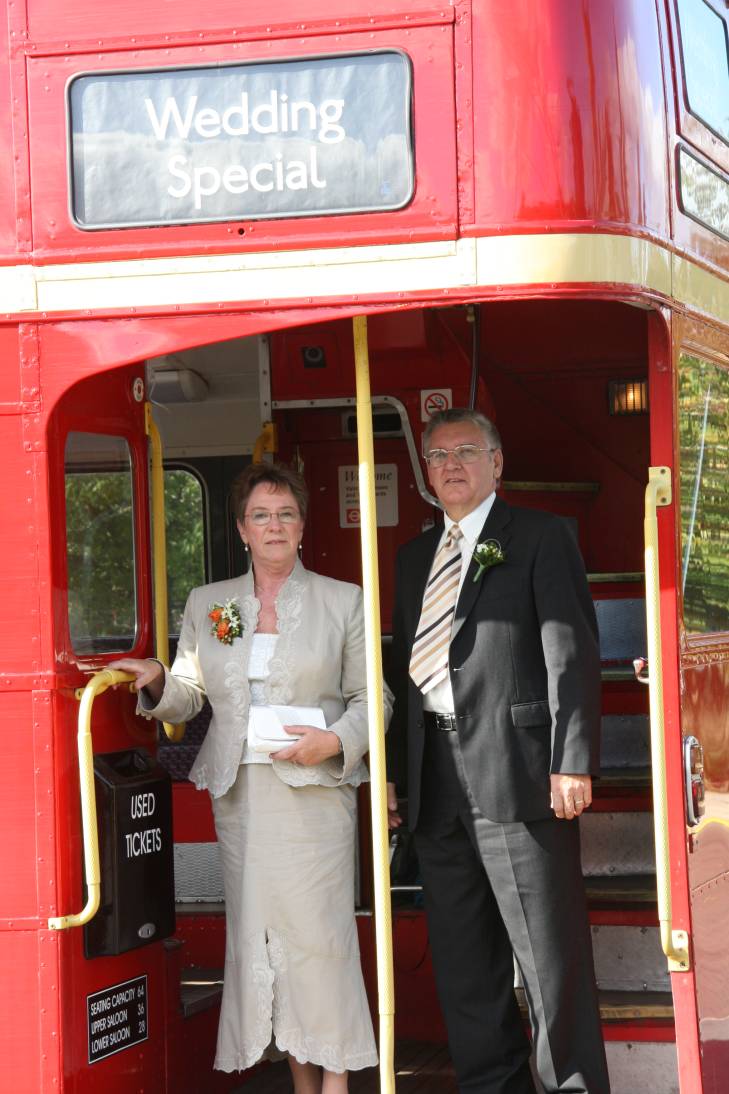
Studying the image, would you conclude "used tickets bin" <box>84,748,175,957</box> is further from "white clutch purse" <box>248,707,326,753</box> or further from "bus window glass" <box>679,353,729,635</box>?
"bus window glass" <box>679,353,729,635</box>

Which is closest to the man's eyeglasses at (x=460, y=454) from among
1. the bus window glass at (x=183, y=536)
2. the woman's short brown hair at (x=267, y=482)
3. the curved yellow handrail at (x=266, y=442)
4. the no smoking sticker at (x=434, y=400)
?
the woman's short brown hair at (x=267, y=482)

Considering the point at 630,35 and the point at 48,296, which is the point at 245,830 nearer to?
the point at 48,296

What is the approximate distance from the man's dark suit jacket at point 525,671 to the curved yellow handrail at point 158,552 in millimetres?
828

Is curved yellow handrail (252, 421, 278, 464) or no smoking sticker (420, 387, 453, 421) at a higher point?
no smoking sticker (420, 387, 453, 421)

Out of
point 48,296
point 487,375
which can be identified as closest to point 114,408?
point 48,296

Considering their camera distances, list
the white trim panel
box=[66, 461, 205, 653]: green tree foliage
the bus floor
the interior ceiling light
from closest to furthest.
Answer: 1. the white trim panel
2. box=[66, 461, 205, 653]: green tree foliage
3. the bus floor
4. the interior ceiling light

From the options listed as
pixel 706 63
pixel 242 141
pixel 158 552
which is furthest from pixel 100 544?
pixel 706 63

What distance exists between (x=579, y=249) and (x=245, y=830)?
185cm

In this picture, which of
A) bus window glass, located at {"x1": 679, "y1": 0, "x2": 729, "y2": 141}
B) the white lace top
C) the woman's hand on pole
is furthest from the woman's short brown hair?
bus window glass, located at {"x1": 679, "y1": 0, "x2": 729, "y2": 141}

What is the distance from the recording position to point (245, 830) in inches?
169

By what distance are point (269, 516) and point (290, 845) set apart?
0.93m

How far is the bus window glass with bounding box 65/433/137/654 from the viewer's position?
4.11m

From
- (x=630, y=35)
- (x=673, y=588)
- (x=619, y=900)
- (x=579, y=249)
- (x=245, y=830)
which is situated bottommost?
(x=619, y=900)

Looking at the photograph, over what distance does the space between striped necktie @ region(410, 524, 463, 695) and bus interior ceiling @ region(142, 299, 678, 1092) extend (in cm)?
93
